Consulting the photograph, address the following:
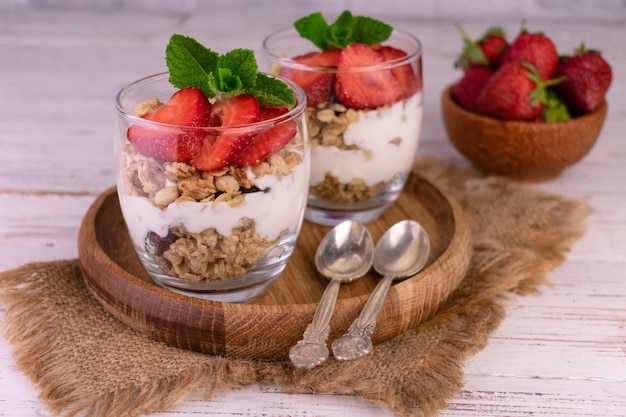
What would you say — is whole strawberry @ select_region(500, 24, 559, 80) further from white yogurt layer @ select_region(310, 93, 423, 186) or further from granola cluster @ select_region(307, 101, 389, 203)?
granola cluster @ select_region(307, 101, 389, 203)

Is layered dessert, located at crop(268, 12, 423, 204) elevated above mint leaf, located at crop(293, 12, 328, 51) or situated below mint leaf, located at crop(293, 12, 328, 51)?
below

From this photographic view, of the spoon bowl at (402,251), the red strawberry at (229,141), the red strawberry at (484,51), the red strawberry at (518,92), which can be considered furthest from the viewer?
the red strawberry at (484,51)

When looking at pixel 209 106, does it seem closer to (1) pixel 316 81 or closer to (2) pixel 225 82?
(2) pixel 225 82

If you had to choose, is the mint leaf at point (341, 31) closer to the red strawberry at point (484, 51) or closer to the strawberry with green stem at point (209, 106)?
the strawberry with green stem at point (209, 106)

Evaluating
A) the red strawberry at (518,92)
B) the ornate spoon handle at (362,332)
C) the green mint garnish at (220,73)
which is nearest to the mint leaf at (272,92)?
the green mint garnish at (220,73)

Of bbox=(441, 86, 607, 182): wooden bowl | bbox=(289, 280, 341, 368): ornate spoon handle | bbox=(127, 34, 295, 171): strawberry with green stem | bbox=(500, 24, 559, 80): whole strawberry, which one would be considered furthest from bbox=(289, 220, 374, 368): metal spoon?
bbox=(500, 24, 559, 80): whole strawberry

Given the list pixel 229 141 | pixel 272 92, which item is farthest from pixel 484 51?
pixel 229 141
